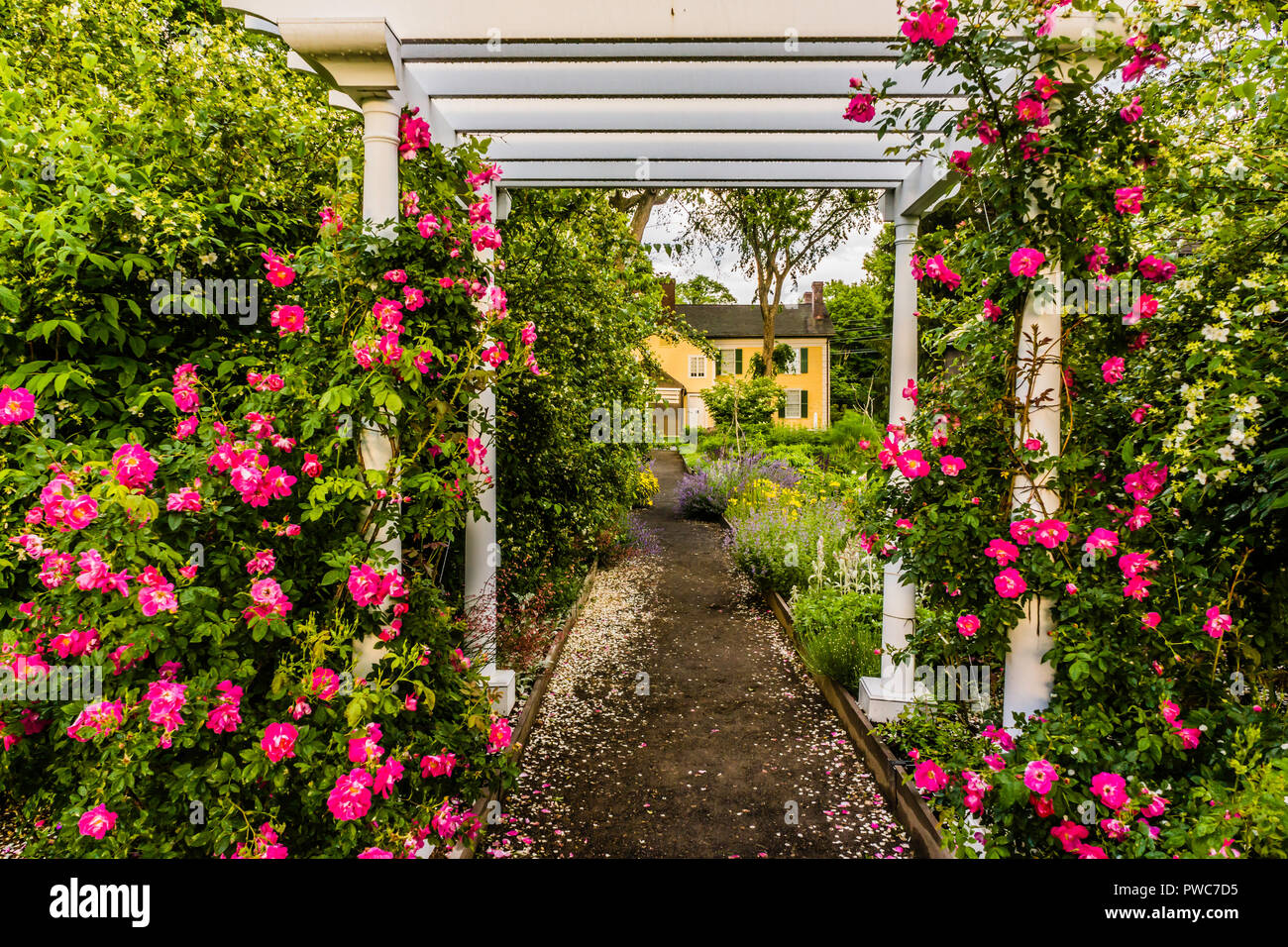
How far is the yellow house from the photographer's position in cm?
3259

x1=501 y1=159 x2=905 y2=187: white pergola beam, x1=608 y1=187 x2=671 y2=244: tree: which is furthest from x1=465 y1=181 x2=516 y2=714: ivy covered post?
x1=608 y1=187 x2=671 y2=244: tree

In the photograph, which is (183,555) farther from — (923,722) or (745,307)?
(745,307)

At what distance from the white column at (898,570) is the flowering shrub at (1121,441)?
143 centimetres

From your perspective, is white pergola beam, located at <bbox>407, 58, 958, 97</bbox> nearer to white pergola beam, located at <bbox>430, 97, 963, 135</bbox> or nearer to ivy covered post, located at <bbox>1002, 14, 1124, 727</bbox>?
white pergola beam, located at <bbox>430, 97, 963, 135</bbox>

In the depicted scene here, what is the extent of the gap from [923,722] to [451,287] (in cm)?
289

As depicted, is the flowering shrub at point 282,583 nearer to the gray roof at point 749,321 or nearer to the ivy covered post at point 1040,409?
the ivy covered post at point 1040,409

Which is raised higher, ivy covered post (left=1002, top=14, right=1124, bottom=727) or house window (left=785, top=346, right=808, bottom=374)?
house window (left=785, top=346, right=808, bottom=374)

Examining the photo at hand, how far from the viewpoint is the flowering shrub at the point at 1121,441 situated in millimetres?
2117

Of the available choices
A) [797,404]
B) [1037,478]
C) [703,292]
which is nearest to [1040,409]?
[1037,478]

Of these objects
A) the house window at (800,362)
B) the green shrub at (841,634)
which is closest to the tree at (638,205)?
the green shrub at (841,634)

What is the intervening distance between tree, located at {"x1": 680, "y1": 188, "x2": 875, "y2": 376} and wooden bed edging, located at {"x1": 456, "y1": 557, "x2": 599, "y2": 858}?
27.7ft

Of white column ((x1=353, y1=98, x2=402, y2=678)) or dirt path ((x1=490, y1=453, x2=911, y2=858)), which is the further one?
dirt path ((x1=490, y1=453, x2=911, y2=858))

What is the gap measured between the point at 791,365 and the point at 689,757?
2986 cm

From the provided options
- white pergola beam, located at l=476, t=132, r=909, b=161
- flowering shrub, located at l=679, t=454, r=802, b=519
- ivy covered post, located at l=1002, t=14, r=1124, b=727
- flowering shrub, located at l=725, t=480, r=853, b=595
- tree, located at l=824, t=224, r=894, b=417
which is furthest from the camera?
tree, located at l=824, t=224, r=894, b=417
